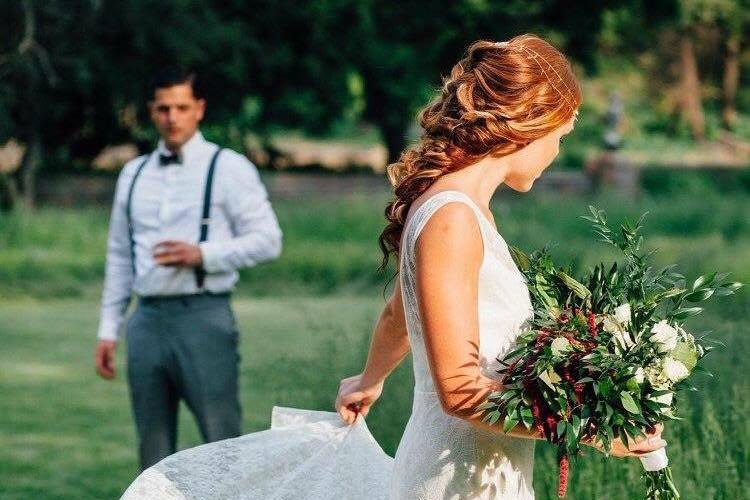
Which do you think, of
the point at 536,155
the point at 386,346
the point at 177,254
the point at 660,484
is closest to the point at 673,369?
the point at 660,484

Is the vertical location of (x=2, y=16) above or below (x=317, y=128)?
above

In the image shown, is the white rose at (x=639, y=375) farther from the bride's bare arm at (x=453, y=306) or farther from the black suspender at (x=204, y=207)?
the black suspender at (x=204, y=207)

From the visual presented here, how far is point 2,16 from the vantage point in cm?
2416

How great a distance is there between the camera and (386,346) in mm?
3236

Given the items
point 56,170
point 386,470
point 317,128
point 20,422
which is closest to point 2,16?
point 56,170

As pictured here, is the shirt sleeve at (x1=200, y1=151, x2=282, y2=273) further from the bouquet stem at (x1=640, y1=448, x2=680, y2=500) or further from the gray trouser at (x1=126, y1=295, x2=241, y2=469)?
the bouquet stem at (x1=640, y1=448, x2=680, y2=500)

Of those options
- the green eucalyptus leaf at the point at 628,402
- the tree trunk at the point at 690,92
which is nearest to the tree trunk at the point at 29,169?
the green eucalyptus leaf at the point at 628,402

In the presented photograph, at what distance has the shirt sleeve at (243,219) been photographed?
Result: 5.36 m

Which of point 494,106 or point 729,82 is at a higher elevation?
point 494,106

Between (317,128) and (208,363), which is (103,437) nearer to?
(208,363)

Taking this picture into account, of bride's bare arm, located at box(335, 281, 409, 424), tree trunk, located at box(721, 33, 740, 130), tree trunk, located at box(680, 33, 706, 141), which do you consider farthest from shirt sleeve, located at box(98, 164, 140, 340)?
tree trunk, located at box(721, 33, 740, 130)

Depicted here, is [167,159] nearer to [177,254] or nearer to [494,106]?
[177,254]

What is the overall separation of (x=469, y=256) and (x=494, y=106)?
0.33m

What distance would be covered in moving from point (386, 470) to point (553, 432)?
83cm
